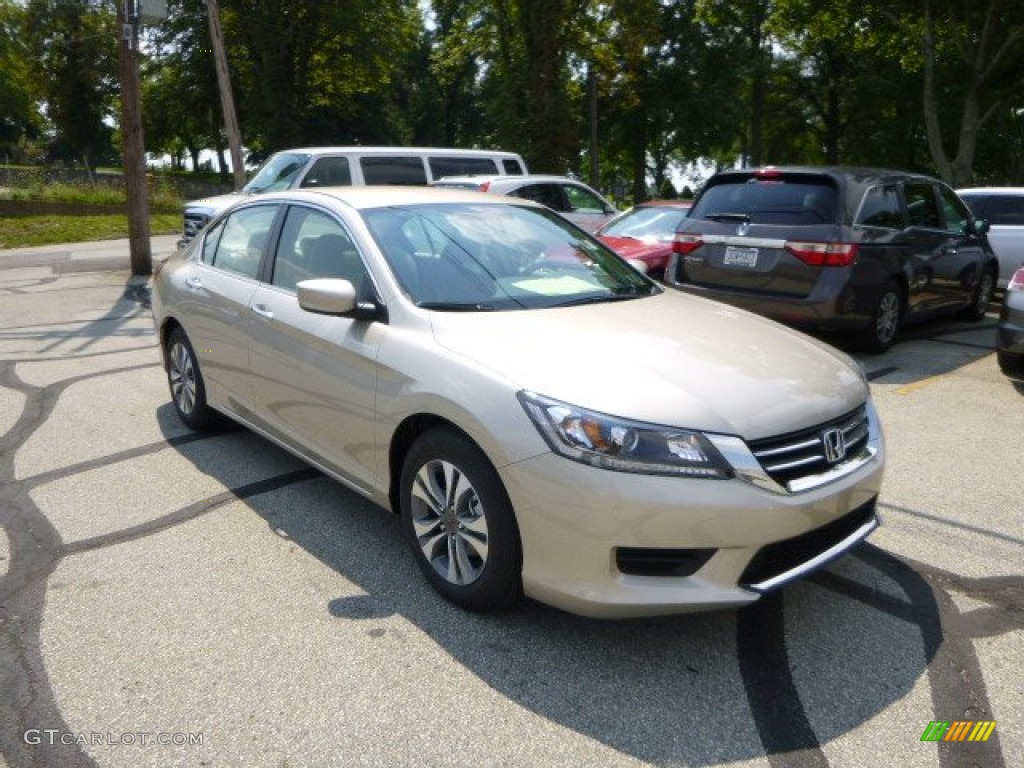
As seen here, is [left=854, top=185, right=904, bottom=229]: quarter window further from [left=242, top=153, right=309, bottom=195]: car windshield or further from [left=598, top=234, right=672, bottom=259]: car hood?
[left=242, top=153, right=309, bottom=195]: car windshield

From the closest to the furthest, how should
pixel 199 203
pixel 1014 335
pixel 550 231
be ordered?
pixel 550 231
pixel 1014 335
pixel 199 203

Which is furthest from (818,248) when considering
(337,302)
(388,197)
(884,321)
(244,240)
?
(337,302)

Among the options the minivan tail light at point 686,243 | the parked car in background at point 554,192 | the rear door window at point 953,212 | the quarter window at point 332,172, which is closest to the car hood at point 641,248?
the parked car in background at point 554,192

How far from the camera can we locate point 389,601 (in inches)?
129

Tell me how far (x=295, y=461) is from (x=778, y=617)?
2.92 metres

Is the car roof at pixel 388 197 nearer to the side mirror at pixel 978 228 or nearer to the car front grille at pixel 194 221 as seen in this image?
the side mirror at pixel 978 228

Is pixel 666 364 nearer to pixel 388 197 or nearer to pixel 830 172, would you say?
pixel 388 197

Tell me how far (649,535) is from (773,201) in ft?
18.2

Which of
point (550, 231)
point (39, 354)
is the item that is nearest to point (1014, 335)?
point (550, 231)

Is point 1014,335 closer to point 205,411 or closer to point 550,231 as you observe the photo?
point 550,231

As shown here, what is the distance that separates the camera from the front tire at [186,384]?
5.14m

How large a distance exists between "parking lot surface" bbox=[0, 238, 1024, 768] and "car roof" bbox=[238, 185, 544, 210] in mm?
1525

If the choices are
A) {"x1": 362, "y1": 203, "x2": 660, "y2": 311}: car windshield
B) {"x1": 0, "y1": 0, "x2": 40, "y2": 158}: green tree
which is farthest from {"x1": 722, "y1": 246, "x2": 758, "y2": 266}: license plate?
{"x1": 0, "y1": 0, "x2": 40, "y2": 158}: green tree

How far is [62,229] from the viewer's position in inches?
810
